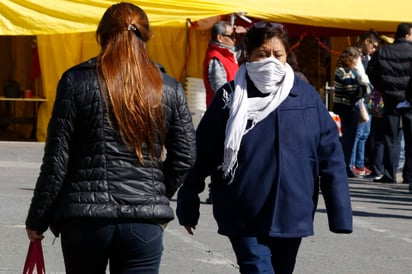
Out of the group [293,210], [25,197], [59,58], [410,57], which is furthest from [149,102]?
[59,58]

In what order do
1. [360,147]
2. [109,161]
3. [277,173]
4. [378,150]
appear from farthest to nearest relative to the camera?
[360,147] → [378,150] → [277,173] → [109,161]

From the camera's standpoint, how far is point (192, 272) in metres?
7.73

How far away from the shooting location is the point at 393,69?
14445 millimetres

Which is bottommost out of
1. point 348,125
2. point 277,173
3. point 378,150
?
point 378,150

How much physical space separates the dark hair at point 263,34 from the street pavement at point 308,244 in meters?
2.79

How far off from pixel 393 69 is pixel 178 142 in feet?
33.2

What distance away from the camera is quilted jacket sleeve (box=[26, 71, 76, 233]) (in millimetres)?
4414

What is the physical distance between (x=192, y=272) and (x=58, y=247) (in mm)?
1407

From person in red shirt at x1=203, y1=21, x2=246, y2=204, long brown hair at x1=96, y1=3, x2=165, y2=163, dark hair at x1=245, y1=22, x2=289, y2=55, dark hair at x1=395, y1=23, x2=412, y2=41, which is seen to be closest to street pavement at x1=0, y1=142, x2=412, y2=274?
person in red shirt at x1=203, y1=21, x2=246, y2=204

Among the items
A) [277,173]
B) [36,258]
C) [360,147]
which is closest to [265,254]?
[277,173]

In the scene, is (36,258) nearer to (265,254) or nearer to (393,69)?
(265,254)

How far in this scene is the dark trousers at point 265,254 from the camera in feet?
16.5

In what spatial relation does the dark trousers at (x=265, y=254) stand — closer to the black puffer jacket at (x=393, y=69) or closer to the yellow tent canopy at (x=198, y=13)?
the black puffer jacket at (x=393, y=69)

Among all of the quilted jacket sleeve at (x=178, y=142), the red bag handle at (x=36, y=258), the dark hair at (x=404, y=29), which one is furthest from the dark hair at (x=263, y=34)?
the dark hair at (x=404, y=29)
